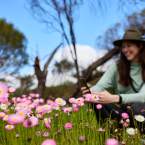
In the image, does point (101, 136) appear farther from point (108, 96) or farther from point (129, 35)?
point (129, 35)

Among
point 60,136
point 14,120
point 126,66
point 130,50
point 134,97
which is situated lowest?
point 60,136

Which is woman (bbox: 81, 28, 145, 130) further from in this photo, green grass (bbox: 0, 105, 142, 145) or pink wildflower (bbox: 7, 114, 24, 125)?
pink wildflower (bbox: 7, 114, 24, 125)

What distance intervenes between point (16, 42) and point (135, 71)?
25653 mm

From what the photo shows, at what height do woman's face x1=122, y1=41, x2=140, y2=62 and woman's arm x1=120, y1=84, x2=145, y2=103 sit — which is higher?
woman's face x1=122, y1=41, x2=140, y2=62

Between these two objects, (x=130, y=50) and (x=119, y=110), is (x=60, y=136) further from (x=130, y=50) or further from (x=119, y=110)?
(x=130, y=50)

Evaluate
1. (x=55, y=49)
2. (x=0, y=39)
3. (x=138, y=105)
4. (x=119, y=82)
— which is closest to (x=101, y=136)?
(x=138, y=105)

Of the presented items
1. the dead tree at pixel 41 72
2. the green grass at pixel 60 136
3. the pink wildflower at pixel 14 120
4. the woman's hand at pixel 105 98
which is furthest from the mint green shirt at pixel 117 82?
the dead tree at pixel 41 72

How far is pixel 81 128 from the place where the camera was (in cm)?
318

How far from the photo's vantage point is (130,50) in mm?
4031

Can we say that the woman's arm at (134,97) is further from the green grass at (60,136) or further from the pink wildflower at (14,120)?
the pink wildflower at (14,120)

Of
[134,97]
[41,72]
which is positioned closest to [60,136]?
[134,97]

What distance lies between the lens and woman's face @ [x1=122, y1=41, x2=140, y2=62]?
4.00 m

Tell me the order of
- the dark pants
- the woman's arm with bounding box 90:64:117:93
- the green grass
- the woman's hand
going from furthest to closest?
the woman's arm with bounding box 90:64:117:93 < the dark pants < the woman's hand < the green grass

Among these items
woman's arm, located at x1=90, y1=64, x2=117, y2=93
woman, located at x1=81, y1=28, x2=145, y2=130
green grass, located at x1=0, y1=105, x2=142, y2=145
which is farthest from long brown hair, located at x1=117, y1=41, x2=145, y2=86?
green grass, located at x1=0, y1=105, x2=142, y2=145
